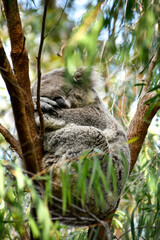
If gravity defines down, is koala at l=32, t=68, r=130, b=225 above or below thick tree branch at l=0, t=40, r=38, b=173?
below

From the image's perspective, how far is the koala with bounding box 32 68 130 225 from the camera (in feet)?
6.74

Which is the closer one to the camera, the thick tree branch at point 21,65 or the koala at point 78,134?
the thick tree branch at point 21,65

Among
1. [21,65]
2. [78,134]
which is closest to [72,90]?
[78,134]

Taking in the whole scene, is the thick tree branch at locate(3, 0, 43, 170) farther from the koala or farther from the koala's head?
the koala's head

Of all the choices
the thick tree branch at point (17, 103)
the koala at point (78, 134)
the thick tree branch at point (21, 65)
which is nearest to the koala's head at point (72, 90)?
the koala at point (78, 134)

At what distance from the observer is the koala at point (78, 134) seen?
205 cm

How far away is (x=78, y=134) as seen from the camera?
228 cm

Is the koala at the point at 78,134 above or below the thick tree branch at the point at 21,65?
below

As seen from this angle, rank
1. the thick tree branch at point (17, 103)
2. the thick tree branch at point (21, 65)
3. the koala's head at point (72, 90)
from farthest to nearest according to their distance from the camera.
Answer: the koala's head at point (72, 90)
the thick tree branch at point (21, 65)
the thick tree branch at point (17, 103)

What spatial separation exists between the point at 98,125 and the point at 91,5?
107 cm

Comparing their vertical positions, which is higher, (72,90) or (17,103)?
(17,103)

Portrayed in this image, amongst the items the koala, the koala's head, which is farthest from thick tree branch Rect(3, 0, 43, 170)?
the koala's head

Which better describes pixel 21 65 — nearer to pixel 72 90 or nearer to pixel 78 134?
pixel 78 134

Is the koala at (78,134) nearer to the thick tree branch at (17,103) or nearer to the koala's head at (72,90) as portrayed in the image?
the koala's head at (72,90)
